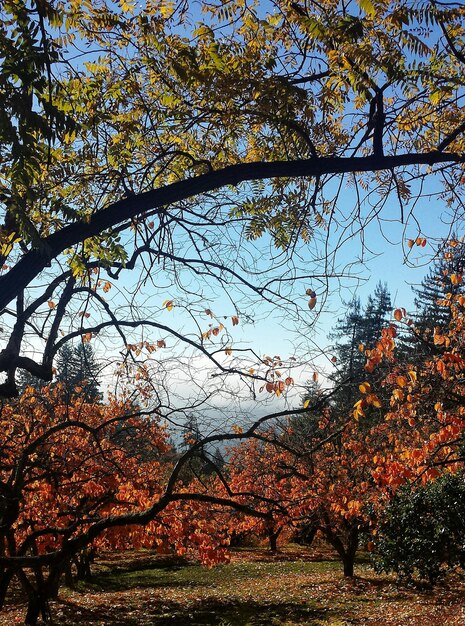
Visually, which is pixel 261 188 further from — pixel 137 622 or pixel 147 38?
pixel 137 622

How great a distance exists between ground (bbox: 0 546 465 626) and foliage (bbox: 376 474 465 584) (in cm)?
68

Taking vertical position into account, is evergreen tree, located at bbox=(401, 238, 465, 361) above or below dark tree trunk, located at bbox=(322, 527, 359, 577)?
above

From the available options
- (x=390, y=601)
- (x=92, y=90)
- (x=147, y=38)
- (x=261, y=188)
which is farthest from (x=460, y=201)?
A: (x=390, y=601)

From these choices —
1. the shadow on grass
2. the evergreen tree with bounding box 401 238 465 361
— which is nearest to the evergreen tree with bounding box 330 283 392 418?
the evergreen tree with bounding box 401 238 465 361

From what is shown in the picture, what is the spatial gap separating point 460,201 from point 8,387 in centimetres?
464

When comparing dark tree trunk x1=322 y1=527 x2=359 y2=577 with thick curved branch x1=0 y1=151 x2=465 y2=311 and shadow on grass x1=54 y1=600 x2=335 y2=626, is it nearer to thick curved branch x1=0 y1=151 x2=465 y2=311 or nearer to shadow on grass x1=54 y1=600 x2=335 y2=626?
shadow on grass x1=54 y1=600 x2=335 y2=626

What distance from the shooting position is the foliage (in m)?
13.7

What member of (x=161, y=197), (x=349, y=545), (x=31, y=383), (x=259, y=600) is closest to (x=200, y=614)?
(x=259, y=600)

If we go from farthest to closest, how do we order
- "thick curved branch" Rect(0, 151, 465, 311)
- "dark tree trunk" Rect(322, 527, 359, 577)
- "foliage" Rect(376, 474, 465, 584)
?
"dark tree trunk" Rect(322, 527, 359, 577), "foliage" Rect(376, 474, 465, 584), "thick curved branch" Rect(0, 151, 465, 311)

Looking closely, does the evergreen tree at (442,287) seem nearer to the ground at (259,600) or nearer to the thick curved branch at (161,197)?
the thick curved branch at (161,197)

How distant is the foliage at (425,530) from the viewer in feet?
44.9

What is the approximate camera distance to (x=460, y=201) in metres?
4.64

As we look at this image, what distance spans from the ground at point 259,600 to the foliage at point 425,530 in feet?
2.23

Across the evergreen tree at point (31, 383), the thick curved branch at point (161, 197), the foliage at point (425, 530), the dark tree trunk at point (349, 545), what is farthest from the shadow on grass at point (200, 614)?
the thick curved branch at point (161, 197)
